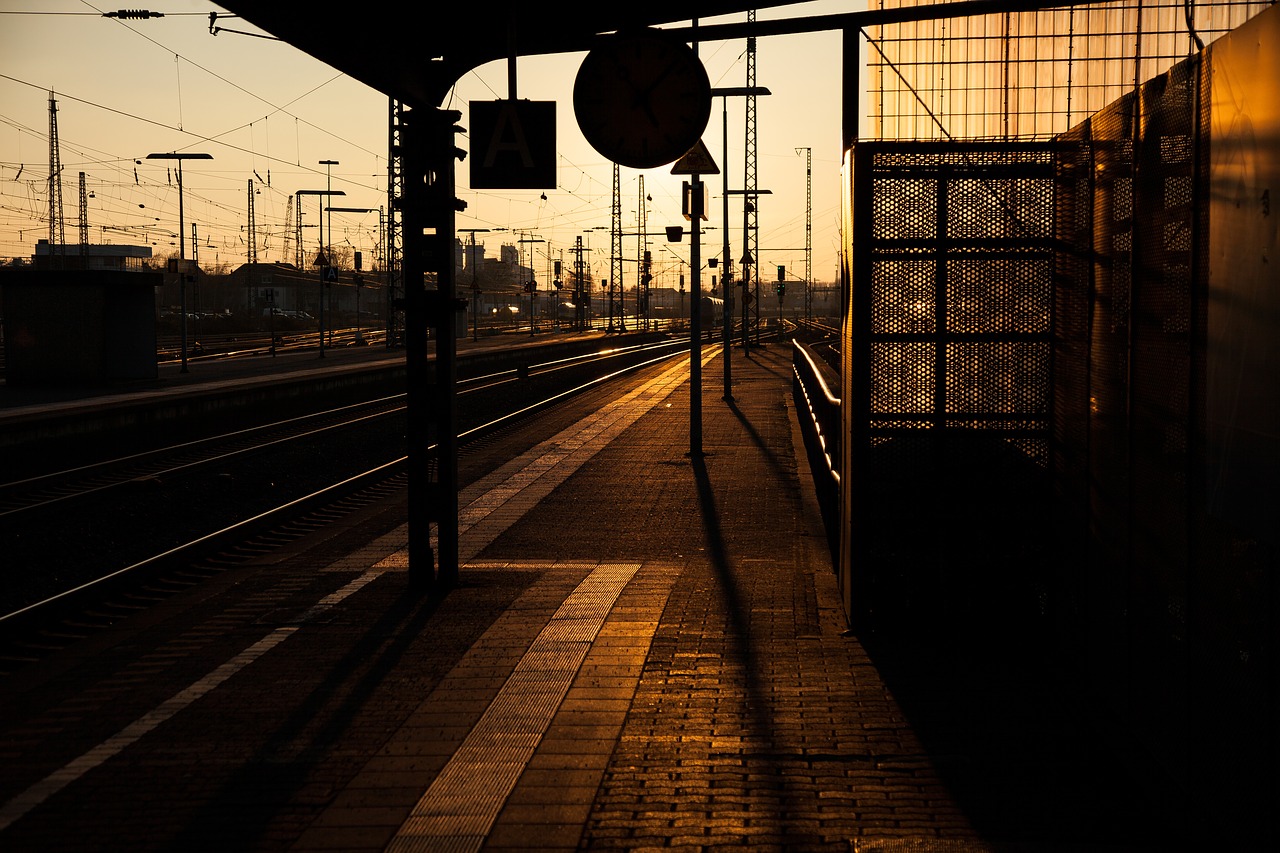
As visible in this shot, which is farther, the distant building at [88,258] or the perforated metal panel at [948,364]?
the distant building at [88,258]

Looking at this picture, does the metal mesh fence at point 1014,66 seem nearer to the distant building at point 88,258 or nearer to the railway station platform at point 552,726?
the railway station platform at point 552,726

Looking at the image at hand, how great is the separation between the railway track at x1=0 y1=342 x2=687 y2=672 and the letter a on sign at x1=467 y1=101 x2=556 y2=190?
3.56 m

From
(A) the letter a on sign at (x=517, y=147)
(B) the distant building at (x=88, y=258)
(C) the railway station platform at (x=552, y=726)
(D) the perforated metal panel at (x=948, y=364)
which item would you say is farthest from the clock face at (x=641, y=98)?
(B) the distant building at (x=88, y=258)

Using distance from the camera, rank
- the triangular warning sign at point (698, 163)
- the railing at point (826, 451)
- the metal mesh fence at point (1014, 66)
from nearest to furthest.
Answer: the railing at point (826, 451) < the metal mesh fence at point (1014, 66) < the triangular warning sign at point (698, 163)

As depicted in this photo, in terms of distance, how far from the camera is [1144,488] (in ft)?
16.1

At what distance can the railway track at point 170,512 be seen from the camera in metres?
8.58

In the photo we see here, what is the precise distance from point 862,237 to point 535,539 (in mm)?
4517

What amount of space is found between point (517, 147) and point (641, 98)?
83 cm

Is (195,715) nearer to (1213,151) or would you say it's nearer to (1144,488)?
(1144,488)

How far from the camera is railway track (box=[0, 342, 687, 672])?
8.58 m

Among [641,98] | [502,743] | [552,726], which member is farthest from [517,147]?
[502,743]

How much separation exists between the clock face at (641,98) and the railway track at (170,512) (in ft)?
13.9

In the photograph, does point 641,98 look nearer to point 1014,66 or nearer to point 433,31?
point 433,31

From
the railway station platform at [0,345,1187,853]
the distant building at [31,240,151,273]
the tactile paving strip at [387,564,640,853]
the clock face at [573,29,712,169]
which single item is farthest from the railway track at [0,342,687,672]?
the distant building at [31,240,151,273]
